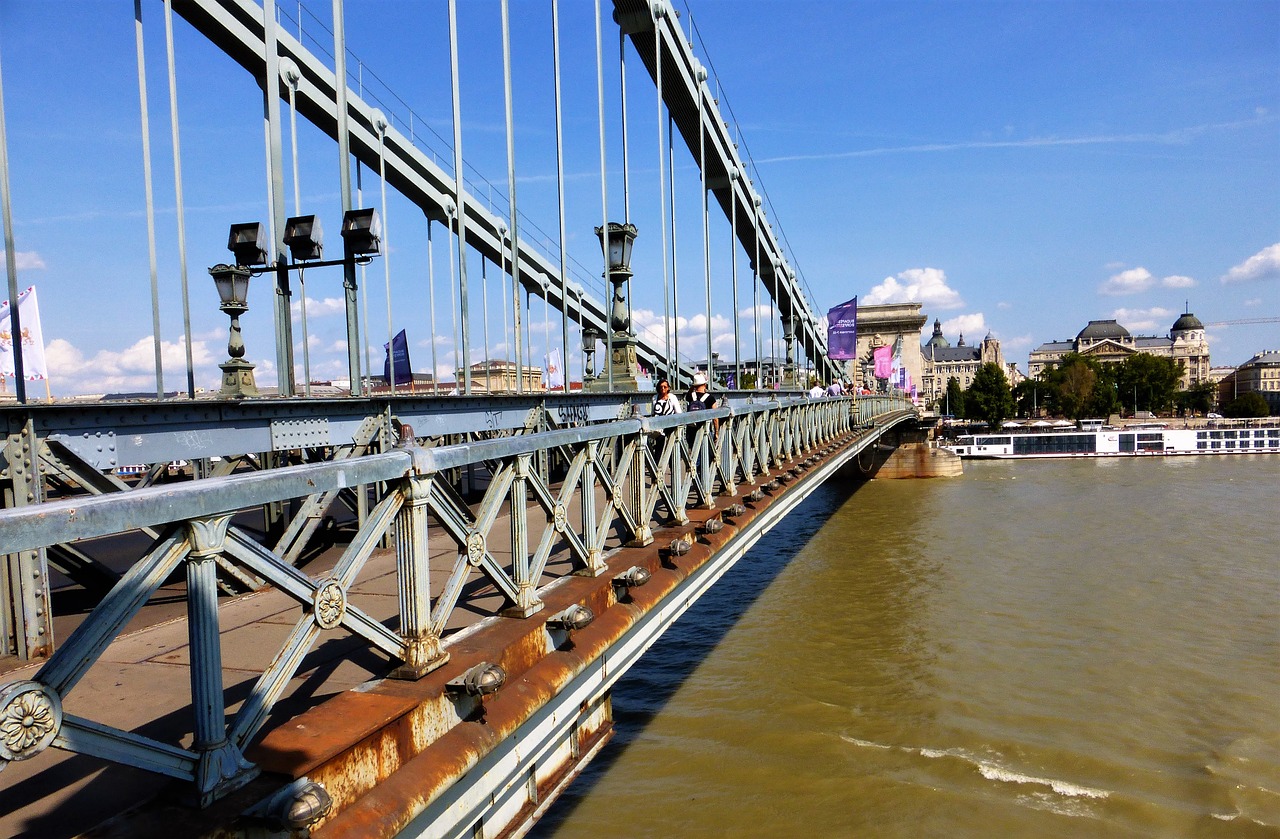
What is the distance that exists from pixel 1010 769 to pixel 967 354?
517ft

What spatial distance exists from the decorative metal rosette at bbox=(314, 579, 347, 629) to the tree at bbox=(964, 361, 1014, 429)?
3963 inches

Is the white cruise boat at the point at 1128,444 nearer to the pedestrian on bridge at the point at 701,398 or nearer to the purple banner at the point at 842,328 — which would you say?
the purple banner at the point at 842,328

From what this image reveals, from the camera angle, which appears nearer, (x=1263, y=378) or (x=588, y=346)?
(x=588, y=346)

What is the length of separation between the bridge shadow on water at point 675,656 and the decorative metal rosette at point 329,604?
6031mm

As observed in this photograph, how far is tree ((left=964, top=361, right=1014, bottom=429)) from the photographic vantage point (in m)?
96.5

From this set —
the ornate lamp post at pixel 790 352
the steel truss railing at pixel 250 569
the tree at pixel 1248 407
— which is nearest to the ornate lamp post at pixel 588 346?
the ornate lamp post at pixel 790 352

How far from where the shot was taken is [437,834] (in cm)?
288

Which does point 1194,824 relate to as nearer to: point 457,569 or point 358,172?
point 457,569

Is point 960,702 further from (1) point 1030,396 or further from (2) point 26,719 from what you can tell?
(1) point 1030,396

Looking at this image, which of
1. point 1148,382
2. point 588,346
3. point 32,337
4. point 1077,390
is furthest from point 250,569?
point 1148,382

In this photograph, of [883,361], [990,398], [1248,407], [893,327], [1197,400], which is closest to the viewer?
[883,361]

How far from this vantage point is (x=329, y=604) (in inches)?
99.4

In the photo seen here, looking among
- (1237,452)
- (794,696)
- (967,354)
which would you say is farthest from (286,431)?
(967,354)

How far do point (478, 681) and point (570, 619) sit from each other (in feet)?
3.26
